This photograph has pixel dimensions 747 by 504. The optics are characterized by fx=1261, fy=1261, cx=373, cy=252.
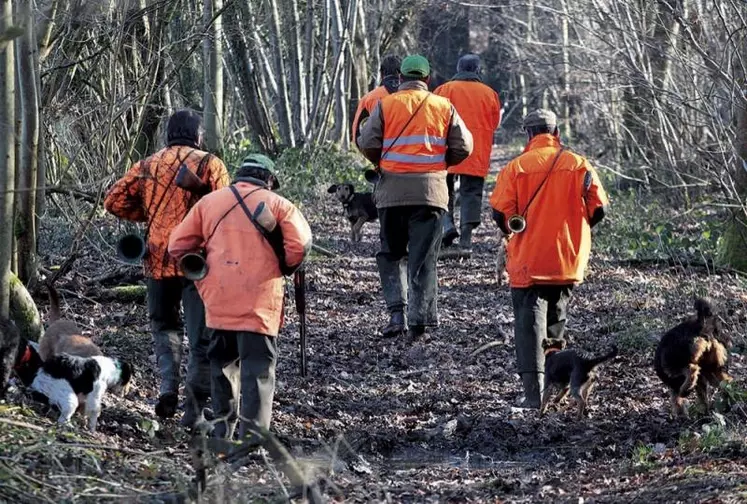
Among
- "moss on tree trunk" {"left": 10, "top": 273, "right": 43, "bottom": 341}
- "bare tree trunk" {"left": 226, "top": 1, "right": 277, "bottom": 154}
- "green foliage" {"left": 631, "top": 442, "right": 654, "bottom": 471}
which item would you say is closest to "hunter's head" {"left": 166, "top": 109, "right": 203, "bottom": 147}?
"moss on tree trunk" {"left": 10, "top": 273, "right": 43, "bottom": 341}

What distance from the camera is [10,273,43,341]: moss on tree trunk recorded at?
9.53 meters

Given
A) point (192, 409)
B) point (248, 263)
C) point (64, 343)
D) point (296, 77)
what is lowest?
point (192, 409)

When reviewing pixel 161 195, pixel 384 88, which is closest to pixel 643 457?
pixel 161 195

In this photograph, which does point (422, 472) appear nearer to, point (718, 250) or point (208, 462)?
point (208, 462)

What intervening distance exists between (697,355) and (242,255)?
317 cm

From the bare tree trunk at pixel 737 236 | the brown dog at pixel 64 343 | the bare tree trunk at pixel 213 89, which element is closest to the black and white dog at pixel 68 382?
the brown dog at pixel 64 343

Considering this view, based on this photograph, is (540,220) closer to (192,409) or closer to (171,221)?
(171,221)

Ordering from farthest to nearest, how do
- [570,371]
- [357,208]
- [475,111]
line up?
[357,208]
[475,111]
[570,371]

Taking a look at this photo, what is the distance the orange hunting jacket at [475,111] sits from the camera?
15.8 metres

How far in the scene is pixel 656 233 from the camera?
15.9 meters

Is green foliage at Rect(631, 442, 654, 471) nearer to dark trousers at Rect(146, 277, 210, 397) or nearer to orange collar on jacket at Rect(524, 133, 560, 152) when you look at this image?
orange collar on jacket at Rect(524, 133, 560, 152)

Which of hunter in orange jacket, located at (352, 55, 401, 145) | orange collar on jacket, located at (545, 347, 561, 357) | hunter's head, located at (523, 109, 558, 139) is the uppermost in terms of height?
hunter in orange jacket, located at (352, 55, 401, 145)

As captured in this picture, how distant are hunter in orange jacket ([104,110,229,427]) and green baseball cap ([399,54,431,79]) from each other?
324cm

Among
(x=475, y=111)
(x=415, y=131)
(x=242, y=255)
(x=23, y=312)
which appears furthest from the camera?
(x=475, y=111)
